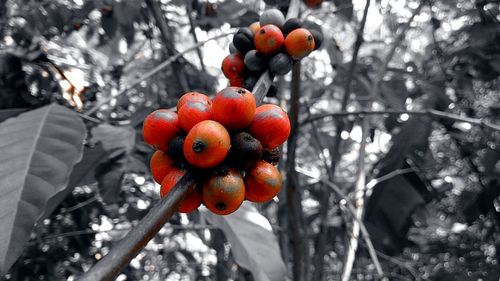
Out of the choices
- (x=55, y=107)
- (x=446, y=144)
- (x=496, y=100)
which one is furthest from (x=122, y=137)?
(x=496, y=100)

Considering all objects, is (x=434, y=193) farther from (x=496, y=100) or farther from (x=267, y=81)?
(x=267, y=81)

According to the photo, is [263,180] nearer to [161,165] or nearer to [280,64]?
[161,165]

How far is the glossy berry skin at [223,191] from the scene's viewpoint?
607 millimetres

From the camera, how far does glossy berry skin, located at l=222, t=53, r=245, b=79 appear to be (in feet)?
3.26

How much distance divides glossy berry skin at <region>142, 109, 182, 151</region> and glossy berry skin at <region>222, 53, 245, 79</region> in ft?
1.07

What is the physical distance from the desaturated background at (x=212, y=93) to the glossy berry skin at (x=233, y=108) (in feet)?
1.18

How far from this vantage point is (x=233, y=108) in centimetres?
64

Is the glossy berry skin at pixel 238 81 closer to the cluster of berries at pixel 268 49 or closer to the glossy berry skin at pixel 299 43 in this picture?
the cluster of berries at pixel 268 49

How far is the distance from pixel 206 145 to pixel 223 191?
0.07 metres

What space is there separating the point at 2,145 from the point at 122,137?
33cm

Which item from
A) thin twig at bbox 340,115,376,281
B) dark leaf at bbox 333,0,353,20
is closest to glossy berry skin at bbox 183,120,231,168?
thin twig at bbox 340,115,376,281

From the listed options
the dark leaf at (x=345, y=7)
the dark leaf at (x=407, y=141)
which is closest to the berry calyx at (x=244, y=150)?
the dark leaf at (x=345, y=7)

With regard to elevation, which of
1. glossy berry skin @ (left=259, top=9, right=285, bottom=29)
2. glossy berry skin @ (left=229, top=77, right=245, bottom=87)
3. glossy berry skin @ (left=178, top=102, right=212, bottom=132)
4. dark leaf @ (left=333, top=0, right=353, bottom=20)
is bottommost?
glossy berry skin @ (left=229, top=77, right=245, bottom=87)

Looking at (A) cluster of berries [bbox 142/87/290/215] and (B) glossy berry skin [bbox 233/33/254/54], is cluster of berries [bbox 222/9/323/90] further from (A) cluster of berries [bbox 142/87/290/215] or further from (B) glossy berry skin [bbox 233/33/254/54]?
(A) cluster of berries [bbox 142/87/290/215]
